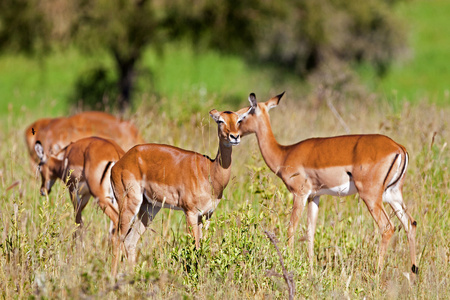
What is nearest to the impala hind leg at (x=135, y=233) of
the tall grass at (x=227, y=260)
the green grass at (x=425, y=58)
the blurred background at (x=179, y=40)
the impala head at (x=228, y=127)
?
the tall grass at (x=227, y=260)

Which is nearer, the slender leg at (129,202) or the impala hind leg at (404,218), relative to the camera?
the impala hind leg at (404,218)

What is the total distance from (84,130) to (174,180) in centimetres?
311

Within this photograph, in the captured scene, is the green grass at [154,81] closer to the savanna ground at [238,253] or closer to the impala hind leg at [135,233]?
the impala hind leg at [135,233]

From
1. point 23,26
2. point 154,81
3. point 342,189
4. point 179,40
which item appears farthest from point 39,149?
point 154,81

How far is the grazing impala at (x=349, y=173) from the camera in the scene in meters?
4.76

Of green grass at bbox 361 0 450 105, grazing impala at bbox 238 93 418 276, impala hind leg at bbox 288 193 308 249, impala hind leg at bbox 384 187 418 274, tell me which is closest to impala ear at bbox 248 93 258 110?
grazing impala at bbox 238 93 418 276

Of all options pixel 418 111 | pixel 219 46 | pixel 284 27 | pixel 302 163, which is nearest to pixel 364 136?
pixel 302 163

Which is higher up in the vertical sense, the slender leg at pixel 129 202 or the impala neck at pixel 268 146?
the impala neck at pixel 268 146

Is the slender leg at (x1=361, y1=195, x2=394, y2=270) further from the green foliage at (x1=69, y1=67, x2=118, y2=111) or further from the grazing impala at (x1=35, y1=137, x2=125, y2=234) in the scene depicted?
the green foliage at (x1=69, y1=67, x2=118, y2=111)

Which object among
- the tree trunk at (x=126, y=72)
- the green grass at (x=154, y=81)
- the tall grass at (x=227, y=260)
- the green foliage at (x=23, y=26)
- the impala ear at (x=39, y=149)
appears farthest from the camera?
the tree trunk at (x=126, y=72)

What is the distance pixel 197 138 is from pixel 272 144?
2336mm

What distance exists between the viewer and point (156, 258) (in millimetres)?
4293

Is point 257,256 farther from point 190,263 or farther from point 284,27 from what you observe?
point 284,27

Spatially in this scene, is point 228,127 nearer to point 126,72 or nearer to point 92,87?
point 92,87
